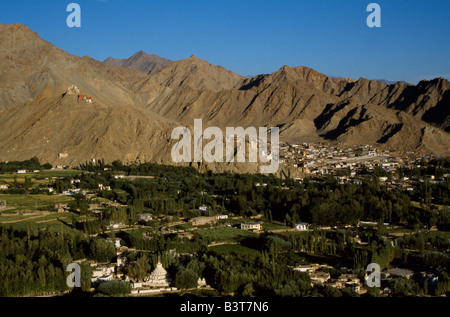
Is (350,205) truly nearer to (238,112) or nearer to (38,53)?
(38,53)

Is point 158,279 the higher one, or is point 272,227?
point 272,227

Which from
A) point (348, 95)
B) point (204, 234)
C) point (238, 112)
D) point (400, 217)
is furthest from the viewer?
point (348, 95)

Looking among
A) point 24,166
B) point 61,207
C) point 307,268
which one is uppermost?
point 24,166

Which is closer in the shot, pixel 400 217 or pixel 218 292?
pixel 218 292

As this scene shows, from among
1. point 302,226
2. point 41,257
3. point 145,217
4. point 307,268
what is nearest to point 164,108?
point 145,217

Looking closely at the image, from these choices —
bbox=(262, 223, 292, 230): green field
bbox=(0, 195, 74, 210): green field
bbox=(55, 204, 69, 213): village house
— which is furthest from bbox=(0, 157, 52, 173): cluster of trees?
bbox=(262, 223, 292, 230): green field

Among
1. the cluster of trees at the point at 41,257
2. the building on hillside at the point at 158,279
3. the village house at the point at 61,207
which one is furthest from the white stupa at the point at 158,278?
the village house at the point at 61,207

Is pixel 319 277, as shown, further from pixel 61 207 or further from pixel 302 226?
pixel 61 207

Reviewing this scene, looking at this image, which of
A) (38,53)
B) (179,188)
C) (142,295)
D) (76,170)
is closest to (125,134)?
(76,170)
